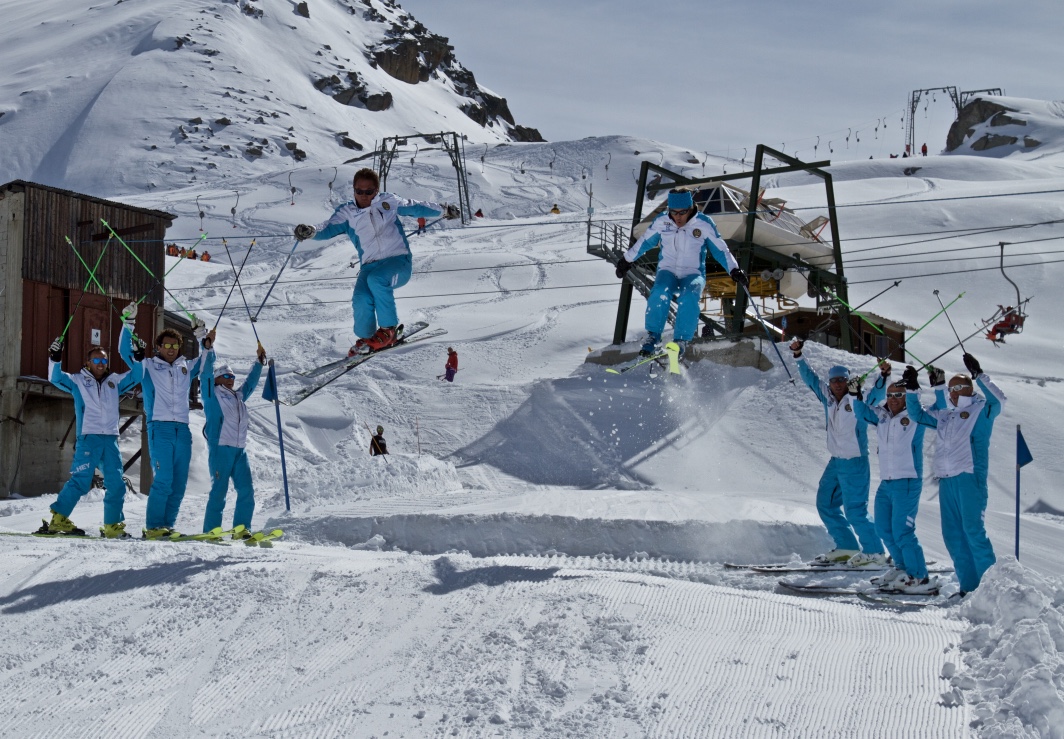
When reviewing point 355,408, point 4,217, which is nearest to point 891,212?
point 355,408

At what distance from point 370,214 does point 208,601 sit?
4.58 m

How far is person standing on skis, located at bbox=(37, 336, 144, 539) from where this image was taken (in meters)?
9.46

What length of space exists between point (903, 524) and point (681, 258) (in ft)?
10.5

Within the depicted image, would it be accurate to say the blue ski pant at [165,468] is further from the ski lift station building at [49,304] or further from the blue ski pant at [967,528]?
the ski lift station building at [49,304]


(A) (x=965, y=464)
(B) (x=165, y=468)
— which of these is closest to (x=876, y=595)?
(A) (x=965, y=464)

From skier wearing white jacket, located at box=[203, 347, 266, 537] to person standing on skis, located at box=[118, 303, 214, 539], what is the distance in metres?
0.29

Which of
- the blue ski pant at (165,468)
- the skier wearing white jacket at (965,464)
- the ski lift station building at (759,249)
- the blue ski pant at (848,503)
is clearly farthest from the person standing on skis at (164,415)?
the ski lift station building at (759,249)

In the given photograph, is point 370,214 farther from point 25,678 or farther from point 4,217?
point 4,217

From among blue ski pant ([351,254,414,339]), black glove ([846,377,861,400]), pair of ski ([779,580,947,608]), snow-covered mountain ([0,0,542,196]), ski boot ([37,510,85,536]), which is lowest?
ski boot ([37,510,85,536])

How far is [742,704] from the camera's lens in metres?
4.92

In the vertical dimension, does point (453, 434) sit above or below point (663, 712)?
below

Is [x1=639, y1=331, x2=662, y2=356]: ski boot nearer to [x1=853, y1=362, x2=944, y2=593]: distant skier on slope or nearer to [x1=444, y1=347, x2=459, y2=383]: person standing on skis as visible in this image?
[x1=853, y1=362, x2=944, y2=593]: distant skier on slope

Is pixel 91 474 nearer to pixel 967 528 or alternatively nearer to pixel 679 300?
pixel 679 300

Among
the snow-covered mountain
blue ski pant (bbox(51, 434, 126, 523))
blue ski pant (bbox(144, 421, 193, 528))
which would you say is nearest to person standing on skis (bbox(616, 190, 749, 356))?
blue ski pant (bbox(144, 421, 193, 528))
